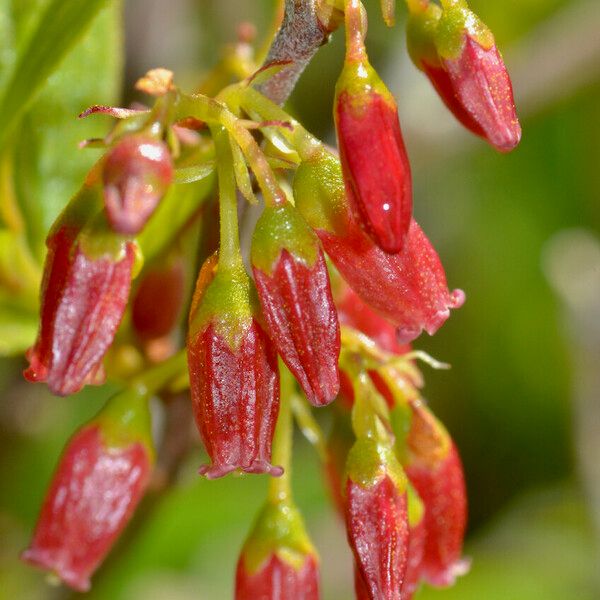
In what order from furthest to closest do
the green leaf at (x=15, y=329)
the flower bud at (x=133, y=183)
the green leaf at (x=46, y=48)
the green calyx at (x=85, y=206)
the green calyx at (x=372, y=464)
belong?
the green leaf at (x=15, y=329), the green leaf at (x=46, y=48), the green calyx at (x=372, y=464), the green calyx at (x=85, y=206), the flower bud at (x=133, y=183)

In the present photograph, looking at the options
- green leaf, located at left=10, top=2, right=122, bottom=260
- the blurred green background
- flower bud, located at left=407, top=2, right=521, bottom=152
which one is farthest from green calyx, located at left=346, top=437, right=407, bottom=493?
the blurred green background

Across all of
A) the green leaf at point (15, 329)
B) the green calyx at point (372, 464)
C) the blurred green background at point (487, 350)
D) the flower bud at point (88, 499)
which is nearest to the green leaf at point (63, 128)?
the green leaf at point (15, 329)

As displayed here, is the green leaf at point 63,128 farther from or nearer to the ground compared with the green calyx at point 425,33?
nearer to the ground

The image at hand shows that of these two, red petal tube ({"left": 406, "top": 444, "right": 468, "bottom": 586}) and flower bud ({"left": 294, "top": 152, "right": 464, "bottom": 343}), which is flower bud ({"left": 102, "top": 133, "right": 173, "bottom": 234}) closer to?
flower bud ({"left": 294, "top": 152, "right": 464, "bottom": 343})

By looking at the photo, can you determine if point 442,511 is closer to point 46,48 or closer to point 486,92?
point 486,92

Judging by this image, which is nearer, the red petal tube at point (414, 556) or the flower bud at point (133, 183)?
the flower bud at point (133, 183)

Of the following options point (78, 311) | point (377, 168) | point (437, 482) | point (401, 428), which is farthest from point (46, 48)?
point (437, 482)

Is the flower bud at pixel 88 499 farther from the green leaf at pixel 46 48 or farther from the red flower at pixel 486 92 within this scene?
the red flower at pixel 486 92
